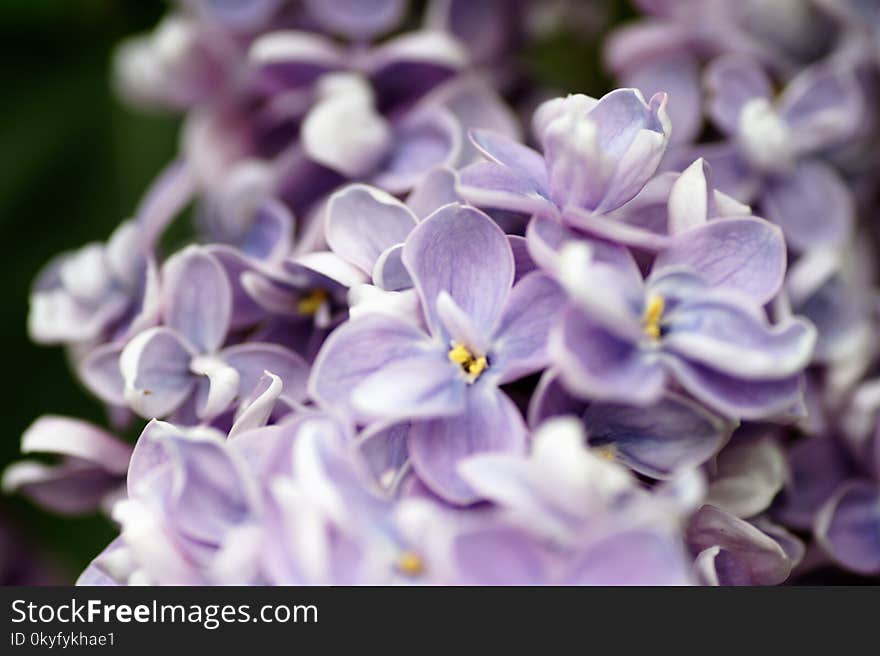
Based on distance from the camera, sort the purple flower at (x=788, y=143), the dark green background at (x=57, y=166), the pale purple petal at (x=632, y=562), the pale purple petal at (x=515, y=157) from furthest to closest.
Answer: the dark green background at (x=57, y=166) → the purple flower at (x=788, y=143) → the pale purple petal at (x=515, y=157) → the pale purple petal at (x=632, y=562)

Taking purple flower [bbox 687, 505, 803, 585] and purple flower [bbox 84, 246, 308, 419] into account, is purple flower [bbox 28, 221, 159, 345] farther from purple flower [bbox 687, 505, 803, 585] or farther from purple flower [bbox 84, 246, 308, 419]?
purple flower [bbox 687, 505, 803, 585]

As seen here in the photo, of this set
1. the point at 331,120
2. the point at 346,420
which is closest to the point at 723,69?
A: the point at 331,120

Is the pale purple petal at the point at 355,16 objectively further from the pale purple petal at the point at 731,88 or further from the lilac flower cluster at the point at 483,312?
the pale purple petal at the point at 731,88

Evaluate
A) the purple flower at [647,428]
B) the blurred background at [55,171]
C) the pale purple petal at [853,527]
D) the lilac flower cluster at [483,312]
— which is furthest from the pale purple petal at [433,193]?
the blurred background at [55,171]

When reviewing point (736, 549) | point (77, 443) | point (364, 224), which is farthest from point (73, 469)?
point (736, 549)

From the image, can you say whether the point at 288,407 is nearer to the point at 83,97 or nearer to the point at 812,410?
the point at 812,410

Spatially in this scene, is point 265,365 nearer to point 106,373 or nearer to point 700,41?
point 106,373
